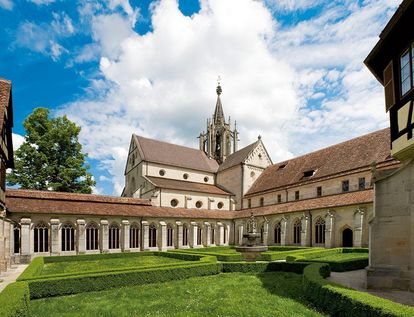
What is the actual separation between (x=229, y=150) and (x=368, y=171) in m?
29.4

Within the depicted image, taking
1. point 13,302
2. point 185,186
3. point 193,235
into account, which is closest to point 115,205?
point 193,235

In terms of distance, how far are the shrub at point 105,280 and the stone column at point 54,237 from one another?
15045mm

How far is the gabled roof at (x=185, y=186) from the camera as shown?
38388 millimetres

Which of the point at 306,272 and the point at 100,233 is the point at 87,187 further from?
the point at 306,272

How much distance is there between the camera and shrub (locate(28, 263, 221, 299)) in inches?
487

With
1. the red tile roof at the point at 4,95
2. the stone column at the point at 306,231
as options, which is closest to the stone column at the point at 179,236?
the stone column at the point at 306,231

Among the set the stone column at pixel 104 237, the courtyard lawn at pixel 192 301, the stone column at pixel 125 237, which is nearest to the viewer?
the courtyard lawn at pixel 192 301

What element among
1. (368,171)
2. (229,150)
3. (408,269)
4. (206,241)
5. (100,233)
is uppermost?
(229,150)

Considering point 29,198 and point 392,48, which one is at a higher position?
point 392,48

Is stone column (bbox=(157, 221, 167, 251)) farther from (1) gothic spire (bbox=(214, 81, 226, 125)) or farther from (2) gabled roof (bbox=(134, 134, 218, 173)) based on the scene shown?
(1) gothic spire (bbox=(214, 81, 226, 125))

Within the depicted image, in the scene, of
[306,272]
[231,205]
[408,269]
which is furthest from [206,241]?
[408,269]

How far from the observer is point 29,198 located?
27859 millimetres

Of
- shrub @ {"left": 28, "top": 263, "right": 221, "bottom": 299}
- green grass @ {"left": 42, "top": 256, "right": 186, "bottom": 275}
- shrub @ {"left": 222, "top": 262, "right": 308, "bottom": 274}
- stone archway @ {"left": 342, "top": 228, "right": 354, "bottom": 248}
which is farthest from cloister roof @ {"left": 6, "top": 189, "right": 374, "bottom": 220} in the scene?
shrub @ {"left": 28, "top": 263, "right": 221, "bottom": 299}

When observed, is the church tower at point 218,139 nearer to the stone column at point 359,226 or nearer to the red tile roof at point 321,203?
the red tile roof at point 321,203
